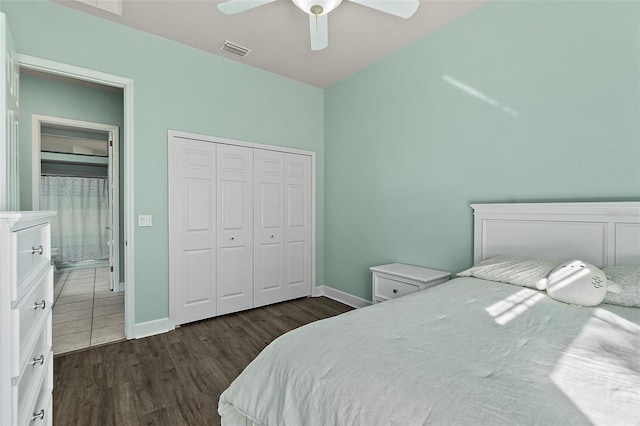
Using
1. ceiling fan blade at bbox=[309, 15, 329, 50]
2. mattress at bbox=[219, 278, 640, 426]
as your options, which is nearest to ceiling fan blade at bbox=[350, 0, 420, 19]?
ceiling fan blade at bbox=[309, 15, 329, 50]

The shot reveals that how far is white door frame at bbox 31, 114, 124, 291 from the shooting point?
3.24 metres

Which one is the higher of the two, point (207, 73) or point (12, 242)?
point (207, 73)

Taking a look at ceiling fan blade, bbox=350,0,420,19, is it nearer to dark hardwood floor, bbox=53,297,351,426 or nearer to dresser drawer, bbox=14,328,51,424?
dresser drawer, bbox=14,328,51,424

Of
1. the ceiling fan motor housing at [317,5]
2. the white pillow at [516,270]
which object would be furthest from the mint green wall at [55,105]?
the white pillow at [516,270]

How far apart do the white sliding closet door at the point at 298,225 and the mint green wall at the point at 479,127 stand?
419 millimetres

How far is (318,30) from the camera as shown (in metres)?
2.20

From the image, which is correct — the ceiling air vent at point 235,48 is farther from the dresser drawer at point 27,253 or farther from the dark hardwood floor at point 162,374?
the dark hardwood floor at point 162,374

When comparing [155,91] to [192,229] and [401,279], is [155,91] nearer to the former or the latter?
[192,229]

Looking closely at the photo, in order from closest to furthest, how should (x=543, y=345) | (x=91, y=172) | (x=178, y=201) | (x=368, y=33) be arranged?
1. (x=543, y=345)
2. (x=368, y=33)
3. (x=178, y=201)
4. (x=91, y=172)

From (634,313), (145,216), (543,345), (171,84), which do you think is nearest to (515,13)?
(634,313)

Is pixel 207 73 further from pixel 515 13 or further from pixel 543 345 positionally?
pixel 543 345

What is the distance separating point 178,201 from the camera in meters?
2.97

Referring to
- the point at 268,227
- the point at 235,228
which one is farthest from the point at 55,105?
the point at 268,227

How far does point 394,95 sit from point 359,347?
2798 mm
